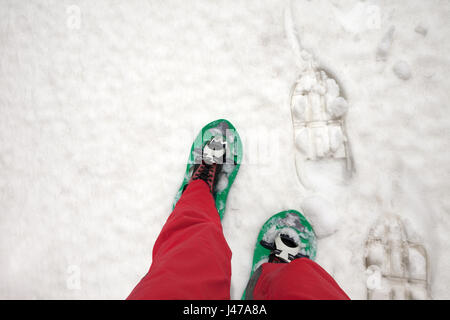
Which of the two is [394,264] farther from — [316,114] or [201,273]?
[201,273]

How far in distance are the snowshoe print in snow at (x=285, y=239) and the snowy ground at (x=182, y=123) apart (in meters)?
0.04

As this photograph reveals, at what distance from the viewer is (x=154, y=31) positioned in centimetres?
100

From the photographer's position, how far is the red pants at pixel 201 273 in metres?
0.45

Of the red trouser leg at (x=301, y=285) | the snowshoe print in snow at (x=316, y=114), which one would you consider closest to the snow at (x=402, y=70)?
the snowshoe print in snow at (x=316, y=114)

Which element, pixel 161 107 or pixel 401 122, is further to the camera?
pixel 161 107

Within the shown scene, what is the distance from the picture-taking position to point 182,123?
0.96 m

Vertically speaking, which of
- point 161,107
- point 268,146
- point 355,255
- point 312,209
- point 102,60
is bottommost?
point 355,255

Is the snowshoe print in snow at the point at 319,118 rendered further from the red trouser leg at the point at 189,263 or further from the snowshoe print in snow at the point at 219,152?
the red trouser leg at the point at 189,263

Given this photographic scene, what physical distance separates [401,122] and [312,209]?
47 cm

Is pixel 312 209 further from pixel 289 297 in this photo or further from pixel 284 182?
pixel 289 297

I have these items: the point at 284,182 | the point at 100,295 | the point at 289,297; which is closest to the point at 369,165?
the point at 284,182

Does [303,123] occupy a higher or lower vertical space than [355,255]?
higher

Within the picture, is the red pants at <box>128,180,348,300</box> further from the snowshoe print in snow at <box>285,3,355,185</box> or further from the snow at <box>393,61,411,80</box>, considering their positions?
the snow at <box>393,61,411,80</box>

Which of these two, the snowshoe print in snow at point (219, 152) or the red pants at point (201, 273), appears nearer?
the red pants at point (201, 273)
